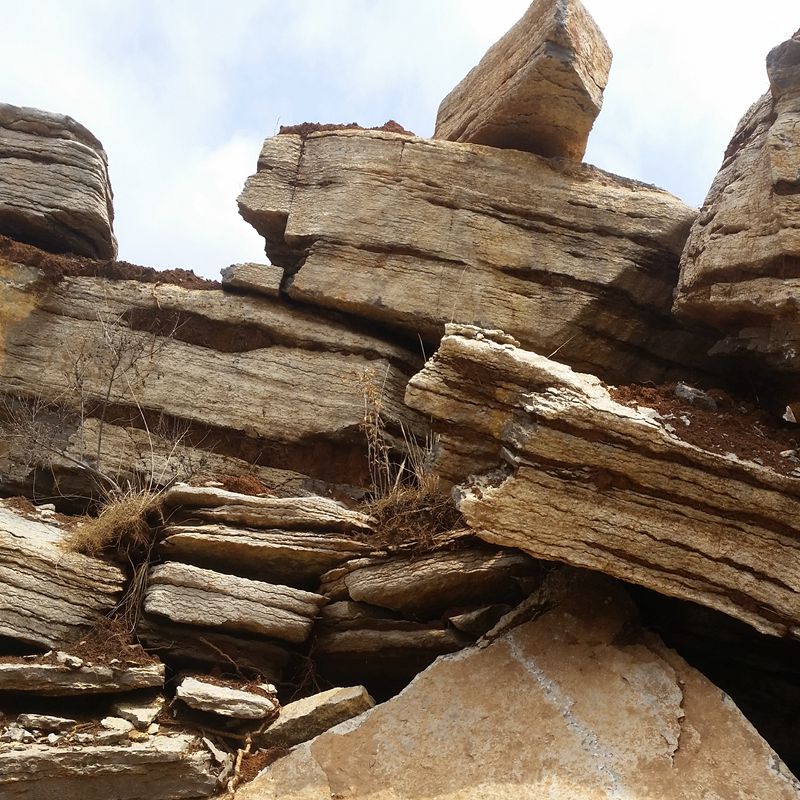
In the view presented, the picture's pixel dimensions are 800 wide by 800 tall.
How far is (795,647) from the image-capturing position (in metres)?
7.30

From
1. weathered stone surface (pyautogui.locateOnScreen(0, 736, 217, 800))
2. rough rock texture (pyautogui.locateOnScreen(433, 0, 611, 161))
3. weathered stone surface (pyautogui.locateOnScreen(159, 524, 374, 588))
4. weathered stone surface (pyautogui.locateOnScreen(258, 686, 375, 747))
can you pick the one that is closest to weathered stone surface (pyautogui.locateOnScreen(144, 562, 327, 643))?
weathered stone surface (pyautogui.locateOnScreen(159, 524, 374, 588))

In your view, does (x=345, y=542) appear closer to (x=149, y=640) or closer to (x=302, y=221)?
(x=149, y=640)

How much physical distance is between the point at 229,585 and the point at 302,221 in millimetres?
5018

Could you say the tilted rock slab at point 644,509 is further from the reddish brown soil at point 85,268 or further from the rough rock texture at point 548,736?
the reddish brown soil at point 85,268

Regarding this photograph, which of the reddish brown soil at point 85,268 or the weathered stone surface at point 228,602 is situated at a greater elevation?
the reddish brown soil at point 85,268

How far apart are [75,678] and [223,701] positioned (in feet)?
3.56

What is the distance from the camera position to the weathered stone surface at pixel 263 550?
6902mm

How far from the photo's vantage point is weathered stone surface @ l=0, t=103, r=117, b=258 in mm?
10211

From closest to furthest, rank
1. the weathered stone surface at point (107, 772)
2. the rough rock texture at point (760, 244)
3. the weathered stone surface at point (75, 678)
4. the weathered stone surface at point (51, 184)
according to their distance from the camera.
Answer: the weathered stone surface at point (107, 772), the weathered stone surface at point (75, 678), the rough rock texture at point (760, 244), the weathered stone surface at point (51, 184)

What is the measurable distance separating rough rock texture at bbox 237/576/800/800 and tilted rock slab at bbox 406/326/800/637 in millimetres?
704

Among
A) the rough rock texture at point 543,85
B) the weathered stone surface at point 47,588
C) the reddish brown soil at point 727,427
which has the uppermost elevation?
the rough rock texture at point 543,85

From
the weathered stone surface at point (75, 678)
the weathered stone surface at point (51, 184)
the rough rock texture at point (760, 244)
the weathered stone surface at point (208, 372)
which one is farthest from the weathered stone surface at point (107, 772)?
the weathered stone surface at point (51, 184)

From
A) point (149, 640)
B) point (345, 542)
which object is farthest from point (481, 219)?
point (149, 640)

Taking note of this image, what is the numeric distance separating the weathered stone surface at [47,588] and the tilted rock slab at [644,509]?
3149 millimetres
